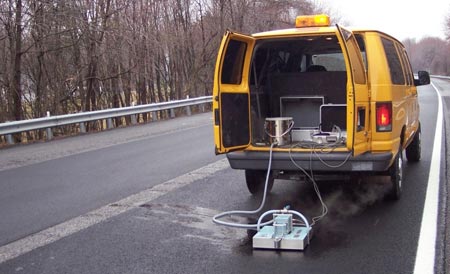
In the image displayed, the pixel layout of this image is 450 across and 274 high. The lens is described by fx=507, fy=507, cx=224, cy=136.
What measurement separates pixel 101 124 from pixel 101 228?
591 inches

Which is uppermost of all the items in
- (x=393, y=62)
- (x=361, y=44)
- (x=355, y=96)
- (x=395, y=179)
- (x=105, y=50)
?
(x=105, y=50)

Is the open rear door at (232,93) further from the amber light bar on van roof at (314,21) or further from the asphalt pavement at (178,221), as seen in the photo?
the asphalt pavement at (178,221)

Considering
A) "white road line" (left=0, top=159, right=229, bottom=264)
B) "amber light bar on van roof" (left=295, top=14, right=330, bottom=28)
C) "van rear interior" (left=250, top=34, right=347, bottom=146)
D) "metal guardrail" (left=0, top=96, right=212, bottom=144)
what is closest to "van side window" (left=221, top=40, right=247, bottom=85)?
"van rear interior" (left=250, top=34, right=347, bottom=146)

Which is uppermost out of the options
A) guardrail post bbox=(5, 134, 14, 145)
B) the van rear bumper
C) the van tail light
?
the van tail light

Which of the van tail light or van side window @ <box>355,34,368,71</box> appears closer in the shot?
the van tail light

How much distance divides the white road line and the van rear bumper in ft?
5.72

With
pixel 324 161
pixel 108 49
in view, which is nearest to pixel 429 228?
pixel 324 161

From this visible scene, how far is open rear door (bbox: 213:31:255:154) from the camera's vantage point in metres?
5.80

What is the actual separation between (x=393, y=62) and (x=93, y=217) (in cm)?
419

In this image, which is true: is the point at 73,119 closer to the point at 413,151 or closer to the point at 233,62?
the point at 413,151

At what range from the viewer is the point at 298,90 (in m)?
6.98

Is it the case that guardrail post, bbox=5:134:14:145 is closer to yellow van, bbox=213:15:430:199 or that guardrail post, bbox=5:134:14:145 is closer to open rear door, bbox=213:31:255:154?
yellow van, bbox=213:15:430:199

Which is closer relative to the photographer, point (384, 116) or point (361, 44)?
point (384, 116)

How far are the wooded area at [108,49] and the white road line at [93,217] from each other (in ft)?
39.0
